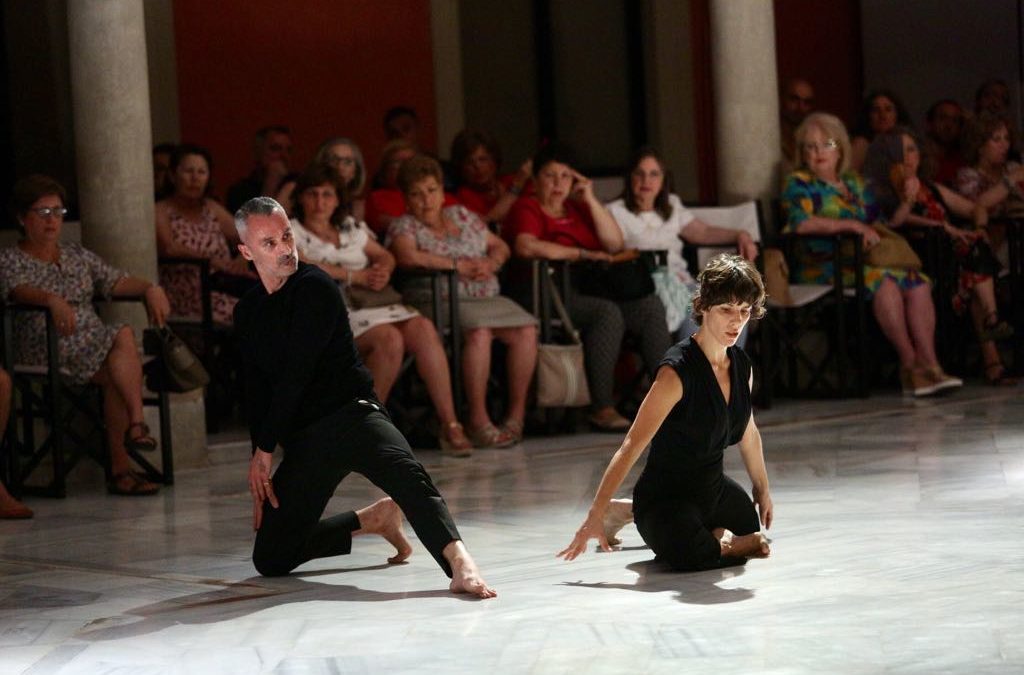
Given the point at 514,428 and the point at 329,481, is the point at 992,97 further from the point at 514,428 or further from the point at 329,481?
the point at 329,481

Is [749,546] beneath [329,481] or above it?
beneath

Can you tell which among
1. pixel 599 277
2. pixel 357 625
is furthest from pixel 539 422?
pixel 357 625

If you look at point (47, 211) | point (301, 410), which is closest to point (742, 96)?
point (47, 211)

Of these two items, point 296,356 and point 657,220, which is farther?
point 657,220

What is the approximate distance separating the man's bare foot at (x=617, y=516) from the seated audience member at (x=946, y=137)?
17.9 feet

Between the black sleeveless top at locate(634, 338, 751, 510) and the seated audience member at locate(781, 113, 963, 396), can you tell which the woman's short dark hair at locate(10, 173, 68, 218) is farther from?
the seated audience member at locate(781, 113, 963, 396)

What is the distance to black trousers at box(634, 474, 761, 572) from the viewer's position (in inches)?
185

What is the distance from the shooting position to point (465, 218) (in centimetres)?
816

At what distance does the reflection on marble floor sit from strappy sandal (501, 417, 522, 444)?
974 millimetres

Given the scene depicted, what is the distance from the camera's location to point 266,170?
359 inches

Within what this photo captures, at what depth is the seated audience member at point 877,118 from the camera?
9594 millimetres

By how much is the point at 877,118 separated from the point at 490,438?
3034 millimetres

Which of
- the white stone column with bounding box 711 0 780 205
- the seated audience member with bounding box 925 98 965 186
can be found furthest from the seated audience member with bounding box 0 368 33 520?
the seated audience member with bounding box 925 98 965 186

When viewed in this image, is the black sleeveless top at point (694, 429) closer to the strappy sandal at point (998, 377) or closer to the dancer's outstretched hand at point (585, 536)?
the dancer's outstretched hand at point (585, 536)
